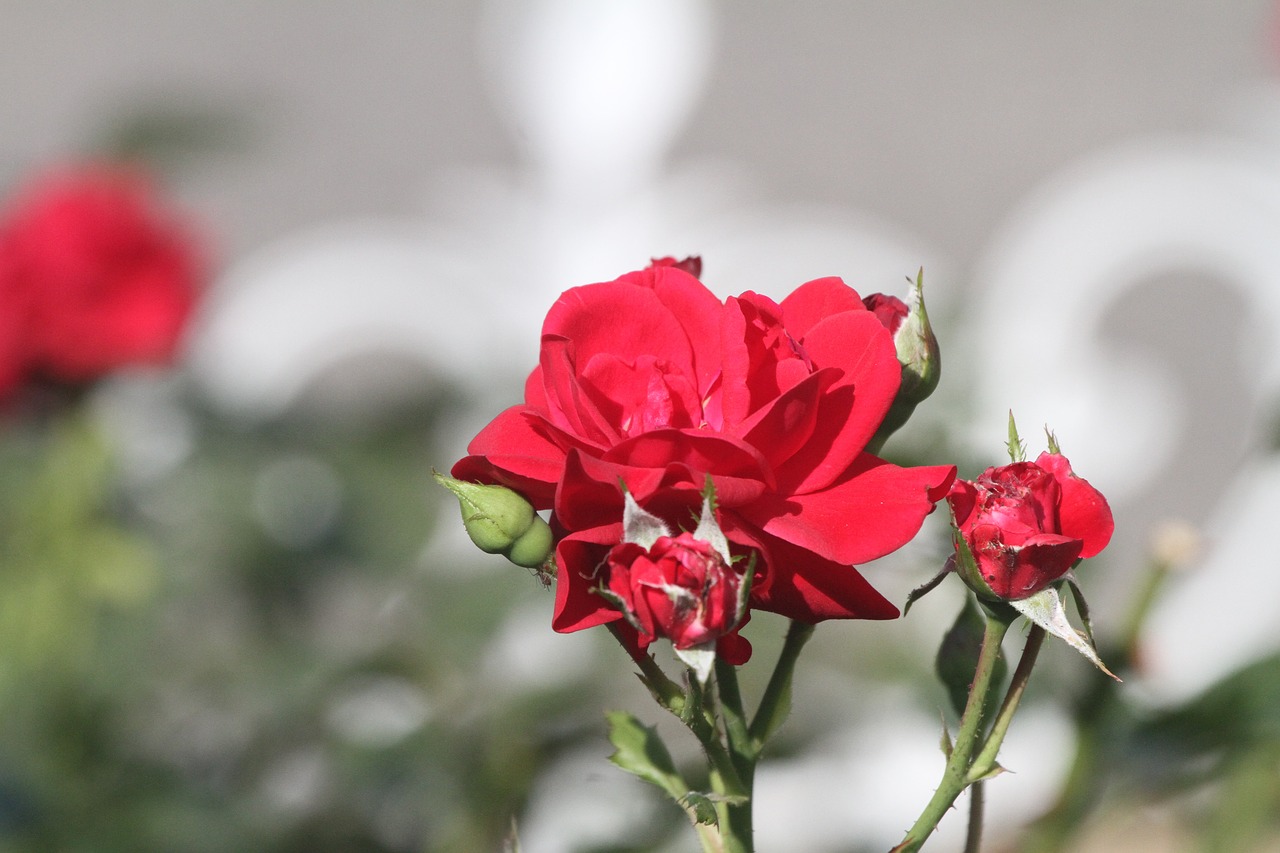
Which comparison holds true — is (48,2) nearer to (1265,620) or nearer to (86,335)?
(86,335)

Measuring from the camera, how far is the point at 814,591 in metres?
0.35

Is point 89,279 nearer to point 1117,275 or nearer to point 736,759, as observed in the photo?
point 736,759

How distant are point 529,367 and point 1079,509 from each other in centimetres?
117

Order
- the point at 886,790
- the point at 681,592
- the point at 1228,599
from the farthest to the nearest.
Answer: the point at 1228,599 → the point at 886,790 → the point at 681,592

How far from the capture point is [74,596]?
114 cm

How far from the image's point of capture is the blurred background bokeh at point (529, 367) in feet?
2.60

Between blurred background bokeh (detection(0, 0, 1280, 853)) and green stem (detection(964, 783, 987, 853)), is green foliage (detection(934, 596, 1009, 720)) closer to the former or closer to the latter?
green stem (detection(964, 783, 987, 853))

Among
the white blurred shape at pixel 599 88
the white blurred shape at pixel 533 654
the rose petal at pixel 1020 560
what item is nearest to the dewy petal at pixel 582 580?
the rose petal at pixel 1020 560

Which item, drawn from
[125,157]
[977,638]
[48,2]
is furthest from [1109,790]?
[48,2]

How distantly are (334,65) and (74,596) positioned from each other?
5.08 ft

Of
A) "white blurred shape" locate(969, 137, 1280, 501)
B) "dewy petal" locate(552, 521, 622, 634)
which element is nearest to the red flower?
"dewy petal" locate(552, 521, 622, 634)

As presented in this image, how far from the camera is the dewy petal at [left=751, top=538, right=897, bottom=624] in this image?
0.34 m

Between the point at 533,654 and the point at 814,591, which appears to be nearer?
the point at 814,591

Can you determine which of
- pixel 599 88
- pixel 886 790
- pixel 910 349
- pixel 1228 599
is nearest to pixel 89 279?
pixel 599 88
